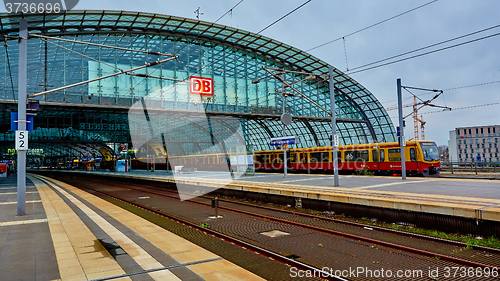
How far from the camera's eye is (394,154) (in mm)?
26094

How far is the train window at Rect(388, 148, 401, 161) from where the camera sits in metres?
25.7

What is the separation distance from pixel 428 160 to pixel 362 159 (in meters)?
5.41

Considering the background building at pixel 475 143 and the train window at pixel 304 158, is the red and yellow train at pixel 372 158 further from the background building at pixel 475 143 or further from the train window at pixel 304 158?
the background building at pixel 475 143

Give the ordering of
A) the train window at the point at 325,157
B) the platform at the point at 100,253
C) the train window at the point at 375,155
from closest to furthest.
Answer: the platform at the point at 100,253
the train window at the point at 375,155
the train window at the point at 325,157

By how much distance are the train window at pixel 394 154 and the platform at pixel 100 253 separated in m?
21.1

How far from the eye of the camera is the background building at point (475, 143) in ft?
331

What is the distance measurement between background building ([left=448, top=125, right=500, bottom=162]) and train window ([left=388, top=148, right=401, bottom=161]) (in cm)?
8758

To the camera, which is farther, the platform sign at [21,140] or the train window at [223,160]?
the train window at [223,160]

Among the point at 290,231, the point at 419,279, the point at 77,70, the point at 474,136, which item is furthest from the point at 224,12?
the point at 474,136

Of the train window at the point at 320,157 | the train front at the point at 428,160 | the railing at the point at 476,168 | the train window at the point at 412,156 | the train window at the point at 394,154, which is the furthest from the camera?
the train window at the point at 320,157

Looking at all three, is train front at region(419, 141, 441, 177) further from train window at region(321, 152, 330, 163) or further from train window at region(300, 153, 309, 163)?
train window at region(300, 153, 309, 163)

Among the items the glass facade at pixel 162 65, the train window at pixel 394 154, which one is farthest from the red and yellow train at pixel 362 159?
the glass facade at pixel 162 65

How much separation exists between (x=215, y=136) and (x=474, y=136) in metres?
89.4

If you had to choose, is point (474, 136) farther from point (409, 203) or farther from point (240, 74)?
point (409, 203)
